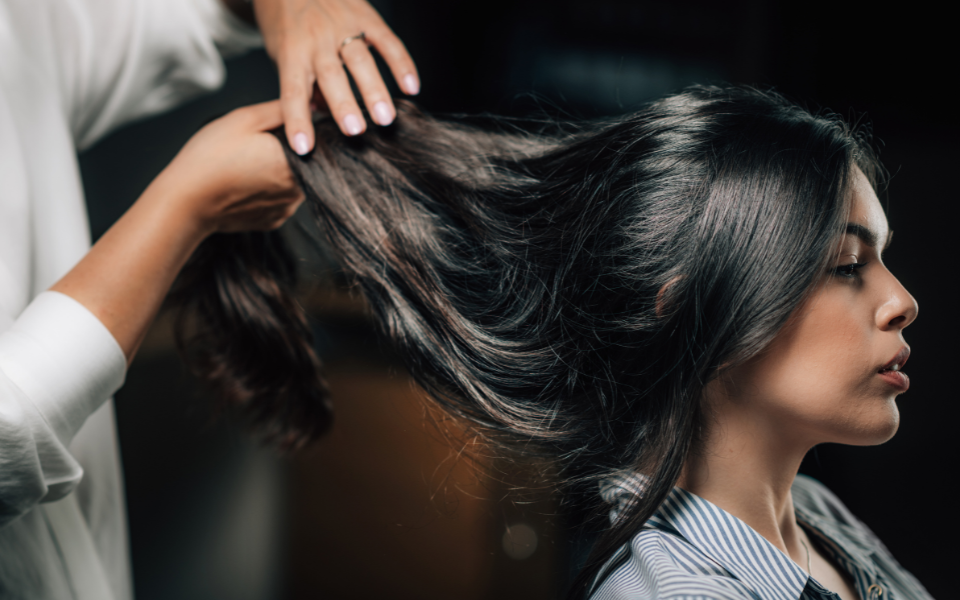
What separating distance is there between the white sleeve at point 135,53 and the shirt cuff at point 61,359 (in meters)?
0.29

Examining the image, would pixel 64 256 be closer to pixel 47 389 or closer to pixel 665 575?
pixel 47 389

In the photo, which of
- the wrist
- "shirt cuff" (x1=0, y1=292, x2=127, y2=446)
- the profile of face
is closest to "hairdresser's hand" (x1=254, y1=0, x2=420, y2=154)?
the wrist

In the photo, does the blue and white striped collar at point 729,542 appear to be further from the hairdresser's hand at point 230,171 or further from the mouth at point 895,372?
the hairdresser's hand at point 230,171

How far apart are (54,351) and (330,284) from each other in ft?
0.90

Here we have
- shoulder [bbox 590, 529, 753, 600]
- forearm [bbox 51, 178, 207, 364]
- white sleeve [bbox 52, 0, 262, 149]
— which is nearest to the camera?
shoulder [bbox 590, 529, 753, 600]

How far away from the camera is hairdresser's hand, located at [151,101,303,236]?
1.59ft

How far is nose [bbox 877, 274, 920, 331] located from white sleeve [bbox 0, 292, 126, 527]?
0.62 metres

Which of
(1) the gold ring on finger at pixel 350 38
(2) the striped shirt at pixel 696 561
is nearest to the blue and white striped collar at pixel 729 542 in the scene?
(2) the striped shirt at pixel 696 561

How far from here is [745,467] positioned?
0.42m

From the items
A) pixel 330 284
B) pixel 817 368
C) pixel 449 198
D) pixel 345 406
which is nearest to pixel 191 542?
pixel 345 406

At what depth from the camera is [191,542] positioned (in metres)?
0.62

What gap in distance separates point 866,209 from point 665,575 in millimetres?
310

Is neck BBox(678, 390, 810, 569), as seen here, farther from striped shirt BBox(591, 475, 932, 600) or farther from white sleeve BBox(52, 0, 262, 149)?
white sleeve BBox(52, 0, 262, 149)

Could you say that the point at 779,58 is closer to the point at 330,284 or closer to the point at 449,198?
the point at 449,198
